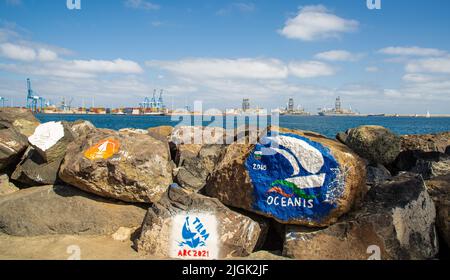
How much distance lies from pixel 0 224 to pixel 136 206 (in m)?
2.03

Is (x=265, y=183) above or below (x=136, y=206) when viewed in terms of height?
above

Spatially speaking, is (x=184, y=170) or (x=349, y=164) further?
(x=184, y=170)

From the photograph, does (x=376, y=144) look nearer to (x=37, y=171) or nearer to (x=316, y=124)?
(x=37, y=171)

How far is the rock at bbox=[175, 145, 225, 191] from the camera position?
17.0 ft

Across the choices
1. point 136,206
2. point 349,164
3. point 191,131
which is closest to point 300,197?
point 349,164

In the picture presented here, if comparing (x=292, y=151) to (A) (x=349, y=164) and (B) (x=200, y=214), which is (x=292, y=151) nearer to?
(A) (x=349, y=164)

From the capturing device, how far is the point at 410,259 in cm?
382

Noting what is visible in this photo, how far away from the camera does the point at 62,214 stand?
498cm

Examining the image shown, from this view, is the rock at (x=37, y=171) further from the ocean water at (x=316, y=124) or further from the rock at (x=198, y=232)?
the ocean water at (x=316, y=124)

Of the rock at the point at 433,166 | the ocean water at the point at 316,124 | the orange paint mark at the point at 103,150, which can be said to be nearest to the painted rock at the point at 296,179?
the orange paint mark at the point at 103,150

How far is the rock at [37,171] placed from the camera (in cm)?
546

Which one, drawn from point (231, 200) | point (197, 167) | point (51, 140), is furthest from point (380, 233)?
point (51, 140)

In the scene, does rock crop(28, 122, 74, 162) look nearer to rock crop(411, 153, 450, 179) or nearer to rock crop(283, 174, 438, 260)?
rock crop(283, 174, 438, 260)

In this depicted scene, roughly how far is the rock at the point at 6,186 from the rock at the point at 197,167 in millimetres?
3064
